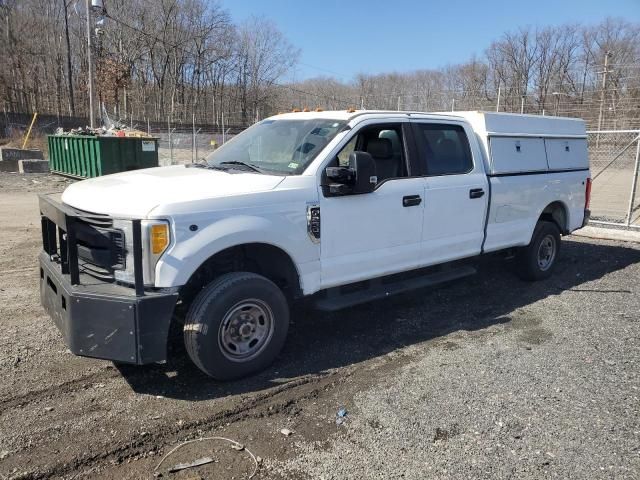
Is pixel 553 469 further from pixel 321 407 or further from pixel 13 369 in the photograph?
pixel 13 369

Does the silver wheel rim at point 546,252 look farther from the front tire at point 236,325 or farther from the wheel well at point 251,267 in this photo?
the front tire at point 236,325

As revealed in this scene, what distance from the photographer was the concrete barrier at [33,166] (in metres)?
20.6

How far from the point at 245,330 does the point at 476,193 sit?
298 centimetres

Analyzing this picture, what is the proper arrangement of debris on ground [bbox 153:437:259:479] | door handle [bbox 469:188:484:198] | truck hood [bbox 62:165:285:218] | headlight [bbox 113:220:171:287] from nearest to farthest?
debris on ground [bbox 153:437:259:479], headlight [bbox 113:220:171:287], truck hood [bbox 62:165:285:218], door handle [bbox 469:188:484:198]

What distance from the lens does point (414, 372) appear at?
424 cm

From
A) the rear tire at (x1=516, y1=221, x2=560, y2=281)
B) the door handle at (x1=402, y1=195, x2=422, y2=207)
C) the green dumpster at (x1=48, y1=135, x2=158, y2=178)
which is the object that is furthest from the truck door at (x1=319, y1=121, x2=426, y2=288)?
the green dumpster at (x1=48, y1=135, x2=158, y2=178)

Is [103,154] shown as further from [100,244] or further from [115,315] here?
[115,315]

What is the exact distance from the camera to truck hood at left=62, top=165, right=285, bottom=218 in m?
3.58

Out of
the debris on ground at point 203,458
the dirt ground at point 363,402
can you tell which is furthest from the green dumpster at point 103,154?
the debris on ground at point 203,458

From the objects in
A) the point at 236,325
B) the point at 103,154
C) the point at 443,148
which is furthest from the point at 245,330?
the point at 103,154

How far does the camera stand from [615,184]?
19.2 m

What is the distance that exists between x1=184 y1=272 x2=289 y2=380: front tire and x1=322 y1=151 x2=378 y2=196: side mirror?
94cm

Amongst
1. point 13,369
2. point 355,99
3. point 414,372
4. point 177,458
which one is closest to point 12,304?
point 13,369

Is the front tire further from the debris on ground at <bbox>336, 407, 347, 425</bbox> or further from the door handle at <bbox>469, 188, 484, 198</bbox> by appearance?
the door handle at <bbox>469, 188, 484, 198</bbox>
